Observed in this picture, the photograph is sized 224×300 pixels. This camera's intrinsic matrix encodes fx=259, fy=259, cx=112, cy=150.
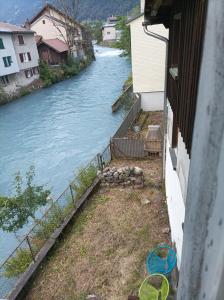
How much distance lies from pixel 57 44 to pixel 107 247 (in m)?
36.4

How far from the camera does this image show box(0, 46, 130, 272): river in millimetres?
12234

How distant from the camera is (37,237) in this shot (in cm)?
730

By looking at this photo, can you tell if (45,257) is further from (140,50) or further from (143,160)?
(140,50)

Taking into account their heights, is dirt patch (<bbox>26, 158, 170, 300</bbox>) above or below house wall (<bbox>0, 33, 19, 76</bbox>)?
below

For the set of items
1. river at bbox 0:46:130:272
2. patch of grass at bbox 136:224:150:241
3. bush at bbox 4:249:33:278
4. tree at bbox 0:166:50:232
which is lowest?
river at bbox 0:46:130:272

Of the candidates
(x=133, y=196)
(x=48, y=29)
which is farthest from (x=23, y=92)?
(x=133, y=196)

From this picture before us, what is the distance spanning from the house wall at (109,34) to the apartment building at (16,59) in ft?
174

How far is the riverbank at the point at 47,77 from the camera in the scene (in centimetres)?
2508

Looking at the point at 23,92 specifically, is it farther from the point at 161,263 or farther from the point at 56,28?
the point at 161,263

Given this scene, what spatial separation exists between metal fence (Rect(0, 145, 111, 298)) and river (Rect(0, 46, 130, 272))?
1.30 m

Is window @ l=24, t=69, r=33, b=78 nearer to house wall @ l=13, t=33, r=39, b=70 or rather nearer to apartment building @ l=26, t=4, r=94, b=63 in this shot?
house wall @ l=13, t=33, r=39, b=70

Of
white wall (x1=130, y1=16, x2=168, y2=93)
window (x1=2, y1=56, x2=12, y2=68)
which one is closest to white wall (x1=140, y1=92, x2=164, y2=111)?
white wall (x1=130, y1=16, x2=168, y2=93)

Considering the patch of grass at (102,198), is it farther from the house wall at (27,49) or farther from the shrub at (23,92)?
the house wall at (27,49)

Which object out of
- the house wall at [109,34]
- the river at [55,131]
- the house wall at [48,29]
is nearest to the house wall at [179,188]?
the river at [55,131]
